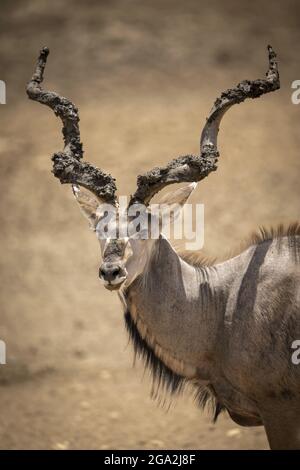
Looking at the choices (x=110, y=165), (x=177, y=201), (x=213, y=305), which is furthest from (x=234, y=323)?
(x=110, y=165)

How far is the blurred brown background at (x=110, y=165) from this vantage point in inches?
473

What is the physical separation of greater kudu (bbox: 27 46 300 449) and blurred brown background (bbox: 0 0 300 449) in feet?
11.3

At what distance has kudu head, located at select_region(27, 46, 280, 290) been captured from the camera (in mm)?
7292

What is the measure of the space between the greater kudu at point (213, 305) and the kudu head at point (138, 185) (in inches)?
0.4

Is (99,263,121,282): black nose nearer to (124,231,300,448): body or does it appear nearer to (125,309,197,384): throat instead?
(124,231,300,448): body

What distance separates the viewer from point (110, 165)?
1870cm

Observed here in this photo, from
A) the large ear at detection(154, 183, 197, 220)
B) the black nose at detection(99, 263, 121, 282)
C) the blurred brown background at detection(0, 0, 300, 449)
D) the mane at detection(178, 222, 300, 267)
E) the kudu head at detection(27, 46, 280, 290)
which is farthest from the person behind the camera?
the blurred brown background at detection(0, 0, 300, 449)

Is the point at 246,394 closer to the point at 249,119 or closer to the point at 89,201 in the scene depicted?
the point at 89,201

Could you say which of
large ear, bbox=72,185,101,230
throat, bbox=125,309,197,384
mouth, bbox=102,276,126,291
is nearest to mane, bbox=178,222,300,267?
throat, bbox=125,309,197,384

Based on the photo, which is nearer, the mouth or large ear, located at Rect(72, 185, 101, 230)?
the mouth

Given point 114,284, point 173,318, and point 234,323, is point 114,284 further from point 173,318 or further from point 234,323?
point 234,323

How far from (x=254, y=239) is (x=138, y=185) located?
145 cm
